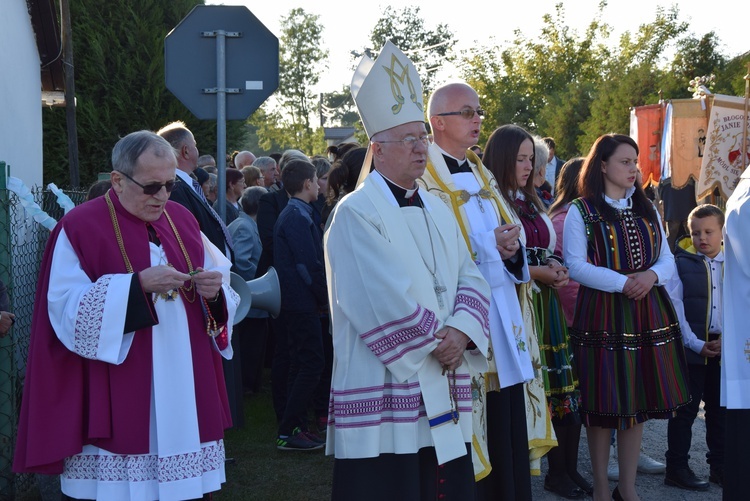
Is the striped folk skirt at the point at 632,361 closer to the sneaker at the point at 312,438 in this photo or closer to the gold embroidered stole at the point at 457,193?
the gold embroidered stole at the point at 457,193

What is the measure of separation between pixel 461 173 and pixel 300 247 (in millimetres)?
2210

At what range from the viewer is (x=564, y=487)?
5793 millimetres

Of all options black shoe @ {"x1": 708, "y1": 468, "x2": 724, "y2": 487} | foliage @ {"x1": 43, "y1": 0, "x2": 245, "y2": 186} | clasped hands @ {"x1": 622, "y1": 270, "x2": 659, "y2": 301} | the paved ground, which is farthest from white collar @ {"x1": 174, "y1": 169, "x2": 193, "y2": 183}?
foliage @ {"x1": 43, "y1": 0, "x2": 245, "y2": 186}

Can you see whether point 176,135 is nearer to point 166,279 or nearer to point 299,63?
point 166,279

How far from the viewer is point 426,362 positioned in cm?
378

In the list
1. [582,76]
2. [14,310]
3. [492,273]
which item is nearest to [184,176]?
[14,310]

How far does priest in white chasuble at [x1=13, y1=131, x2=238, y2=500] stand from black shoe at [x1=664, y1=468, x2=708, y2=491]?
11.1ft

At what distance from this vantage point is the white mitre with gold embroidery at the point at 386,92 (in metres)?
4.11

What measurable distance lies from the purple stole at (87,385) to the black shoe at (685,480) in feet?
11.4

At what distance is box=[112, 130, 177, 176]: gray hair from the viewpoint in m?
3.68

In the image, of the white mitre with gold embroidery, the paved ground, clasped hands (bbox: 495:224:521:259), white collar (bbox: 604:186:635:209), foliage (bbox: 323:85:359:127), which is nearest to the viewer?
the white mitre with gold embroidery

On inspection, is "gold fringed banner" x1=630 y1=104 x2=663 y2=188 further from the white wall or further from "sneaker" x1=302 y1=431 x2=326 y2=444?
the white wall

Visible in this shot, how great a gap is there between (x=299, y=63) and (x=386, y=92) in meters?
53.7

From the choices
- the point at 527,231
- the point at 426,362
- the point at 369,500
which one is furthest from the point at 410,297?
the point at 527,231
